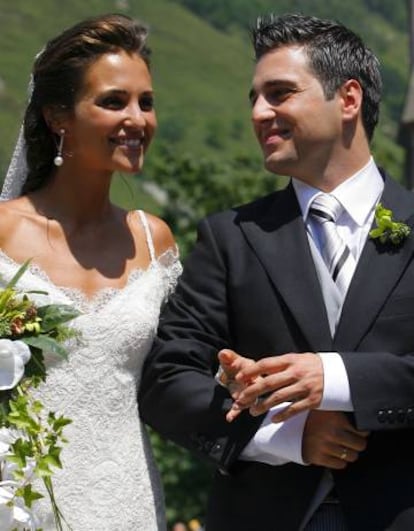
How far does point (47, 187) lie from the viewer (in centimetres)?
658

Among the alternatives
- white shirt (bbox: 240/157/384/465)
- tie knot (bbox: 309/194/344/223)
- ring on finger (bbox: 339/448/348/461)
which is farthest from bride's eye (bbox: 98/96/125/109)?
ring on finger (bbox: 339/448/348/461)

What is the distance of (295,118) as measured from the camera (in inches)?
229

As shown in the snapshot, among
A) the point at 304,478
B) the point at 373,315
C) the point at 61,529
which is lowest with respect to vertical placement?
the point at 61,529

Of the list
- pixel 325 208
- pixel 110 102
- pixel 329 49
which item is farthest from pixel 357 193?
pixel 110 102

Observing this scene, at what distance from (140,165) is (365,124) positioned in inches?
35.6

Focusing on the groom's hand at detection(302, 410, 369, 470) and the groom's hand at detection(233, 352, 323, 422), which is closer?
the groom's hand at detection(233, 352, 323, 422)

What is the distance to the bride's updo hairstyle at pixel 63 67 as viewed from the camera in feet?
20.9

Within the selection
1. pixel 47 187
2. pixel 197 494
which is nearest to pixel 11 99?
pixel 197 494

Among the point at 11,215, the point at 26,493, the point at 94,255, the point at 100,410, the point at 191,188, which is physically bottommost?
the point at 191,188

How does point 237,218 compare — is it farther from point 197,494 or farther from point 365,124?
point 197,494

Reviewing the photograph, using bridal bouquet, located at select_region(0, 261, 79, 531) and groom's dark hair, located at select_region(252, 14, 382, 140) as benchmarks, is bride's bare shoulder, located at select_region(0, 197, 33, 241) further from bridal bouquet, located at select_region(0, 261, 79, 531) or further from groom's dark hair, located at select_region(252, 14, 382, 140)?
groom's dark hair, located at select_region(252, 14, 382, 140)

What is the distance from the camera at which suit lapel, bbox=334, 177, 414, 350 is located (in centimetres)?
556

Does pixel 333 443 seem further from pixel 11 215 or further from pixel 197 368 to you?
pixel 11 215

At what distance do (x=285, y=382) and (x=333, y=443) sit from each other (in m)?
0.30
